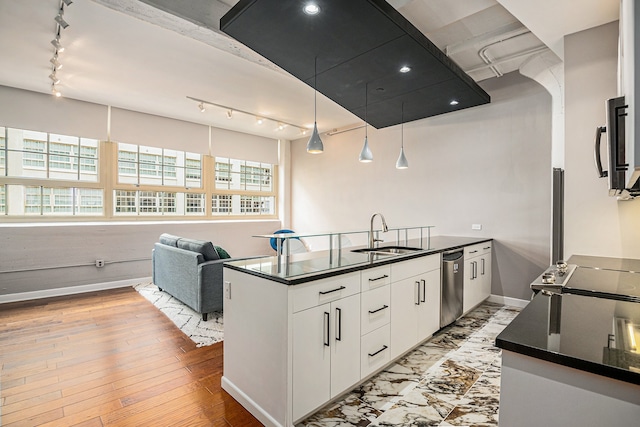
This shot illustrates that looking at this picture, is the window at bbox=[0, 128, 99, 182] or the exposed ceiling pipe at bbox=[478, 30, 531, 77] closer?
the exposed ceiling pipe at bbox=[478, 30, 531, 77]

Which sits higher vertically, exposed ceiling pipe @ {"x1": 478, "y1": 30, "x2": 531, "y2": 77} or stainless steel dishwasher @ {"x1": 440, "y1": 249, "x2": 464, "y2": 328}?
exposed ceiling pipe @ {"x1": 478, "y1": 30, "x2": 531, "y2": 77}

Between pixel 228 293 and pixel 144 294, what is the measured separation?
11.0 feet

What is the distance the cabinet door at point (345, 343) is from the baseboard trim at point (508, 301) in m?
3.05

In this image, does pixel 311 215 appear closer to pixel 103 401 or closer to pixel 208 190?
pixel 208 190

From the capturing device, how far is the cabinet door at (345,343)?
6.37 feet

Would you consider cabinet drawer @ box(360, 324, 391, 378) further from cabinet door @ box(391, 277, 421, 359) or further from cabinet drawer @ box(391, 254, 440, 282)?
cabinet drawer @ box(391, 254, 440, 282)

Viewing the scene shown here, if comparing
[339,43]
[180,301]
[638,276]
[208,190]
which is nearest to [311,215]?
[208,190]

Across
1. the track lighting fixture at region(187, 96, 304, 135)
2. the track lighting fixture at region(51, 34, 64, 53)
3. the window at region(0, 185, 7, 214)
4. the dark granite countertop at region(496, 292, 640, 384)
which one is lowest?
the dark granite countertop at region(496, 292, 640, 384)

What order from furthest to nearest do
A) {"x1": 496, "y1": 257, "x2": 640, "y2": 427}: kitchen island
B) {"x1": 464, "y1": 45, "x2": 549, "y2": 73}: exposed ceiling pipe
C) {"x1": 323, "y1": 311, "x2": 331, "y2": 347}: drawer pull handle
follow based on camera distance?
1. {"x1": 464, "y1": 45, "x2": 549, "y2": 73}: exposed ceiling pipe
2. {"x1": 323, "y1": 311, "x2": 331, "y2": 347}: drawer pull handle
3. {"x1": 496, "y1": 257, "x2": 640, "y2": 427}: kitchen island

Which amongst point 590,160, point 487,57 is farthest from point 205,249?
point 487,57

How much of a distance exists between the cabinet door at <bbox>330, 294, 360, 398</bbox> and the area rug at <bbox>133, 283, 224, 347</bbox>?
5.25ft

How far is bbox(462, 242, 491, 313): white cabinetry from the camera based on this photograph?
3.58m

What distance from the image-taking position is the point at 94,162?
5160mm

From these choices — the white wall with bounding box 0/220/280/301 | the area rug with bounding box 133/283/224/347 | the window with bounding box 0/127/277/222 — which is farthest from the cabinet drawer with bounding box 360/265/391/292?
the window with bounding box 0/127/277/222
